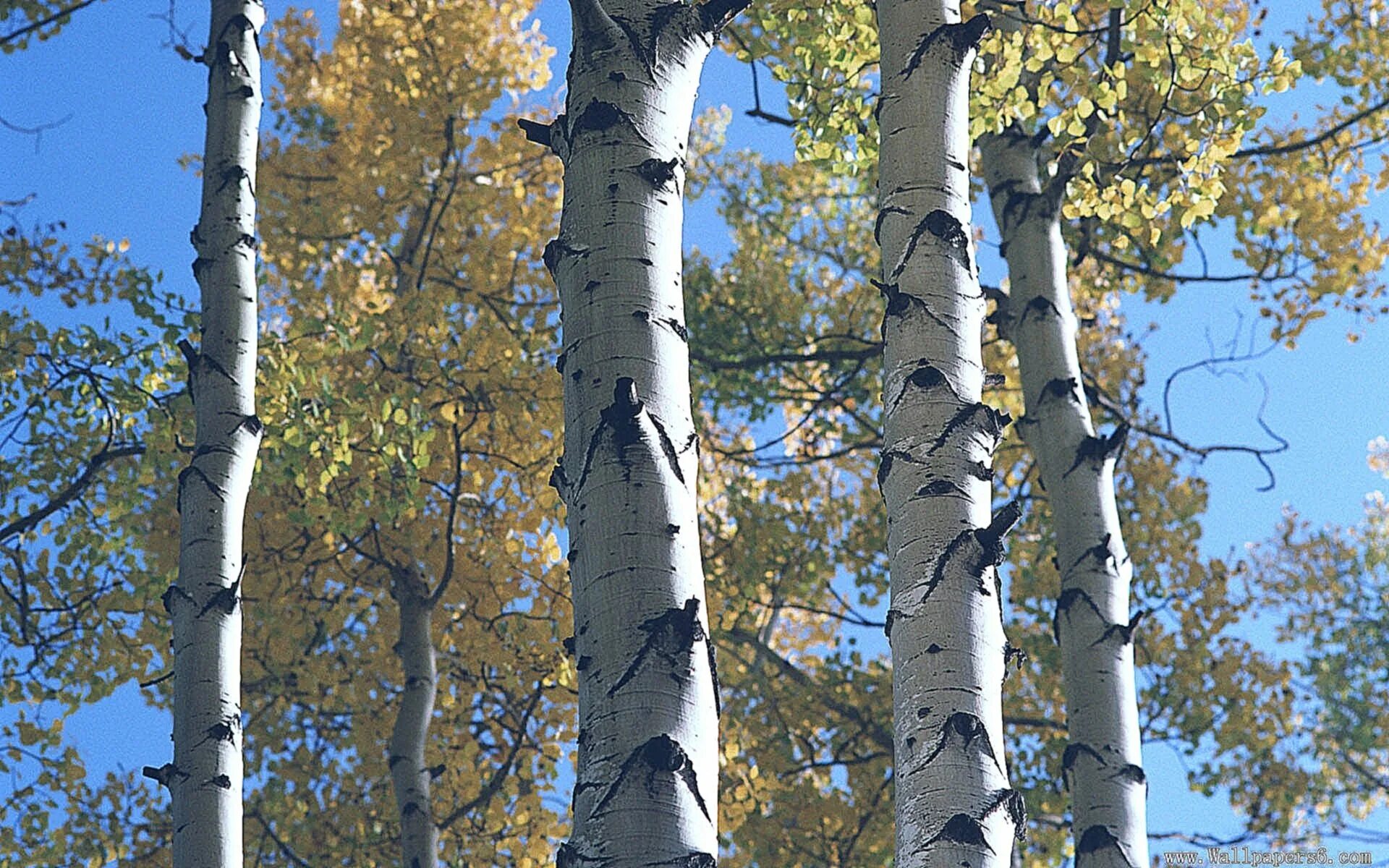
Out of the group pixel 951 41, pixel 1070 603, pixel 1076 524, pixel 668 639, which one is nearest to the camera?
pixel 668 639

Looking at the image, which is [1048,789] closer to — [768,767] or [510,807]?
[768,767]

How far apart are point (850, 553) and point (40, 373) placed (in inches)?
221

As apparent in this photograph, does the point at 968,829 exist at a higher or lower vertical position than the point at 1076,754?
lower

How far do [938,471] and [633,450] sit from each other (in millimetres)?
801

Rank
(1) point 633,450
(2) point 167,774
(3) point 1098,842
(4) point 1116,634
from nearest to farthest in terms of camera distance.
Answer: (1) point 633,450 → (2) point 167,774 → (3) point 1098,842 → (4) point 1116,634

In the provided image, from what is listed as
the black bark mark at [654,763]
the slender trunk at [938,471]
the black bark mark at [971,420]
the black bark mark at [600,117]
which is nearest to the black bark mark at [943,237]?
the slender trunk at [938,471]

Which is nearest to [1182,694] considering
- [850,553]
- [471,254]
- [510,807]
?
[850,553]

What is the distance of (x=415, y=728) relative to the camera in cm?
755

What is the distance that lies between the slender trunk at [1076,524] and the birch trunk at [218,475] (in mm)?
2638

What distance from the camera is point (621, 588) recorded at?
216 cm

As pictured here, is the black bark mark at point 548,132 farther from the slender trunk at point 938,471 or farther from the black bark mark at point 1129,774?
the black bark mark at point 1129,774

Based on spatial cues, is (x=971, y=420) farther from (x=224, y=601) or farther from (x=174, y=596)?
(x=174, y=596)

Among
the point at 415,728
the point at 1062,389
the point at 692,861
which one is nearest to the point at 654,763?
the point at 692,861

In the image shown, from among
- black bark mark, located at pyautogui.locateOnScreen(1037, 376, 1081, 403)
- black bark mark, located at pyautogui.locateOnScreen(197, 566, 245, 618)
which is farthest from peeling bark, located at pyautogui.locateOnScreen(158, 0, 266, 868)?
black bark mark, located at pyautogui.locateOnScreen(1037, 376, 1081, 403)
